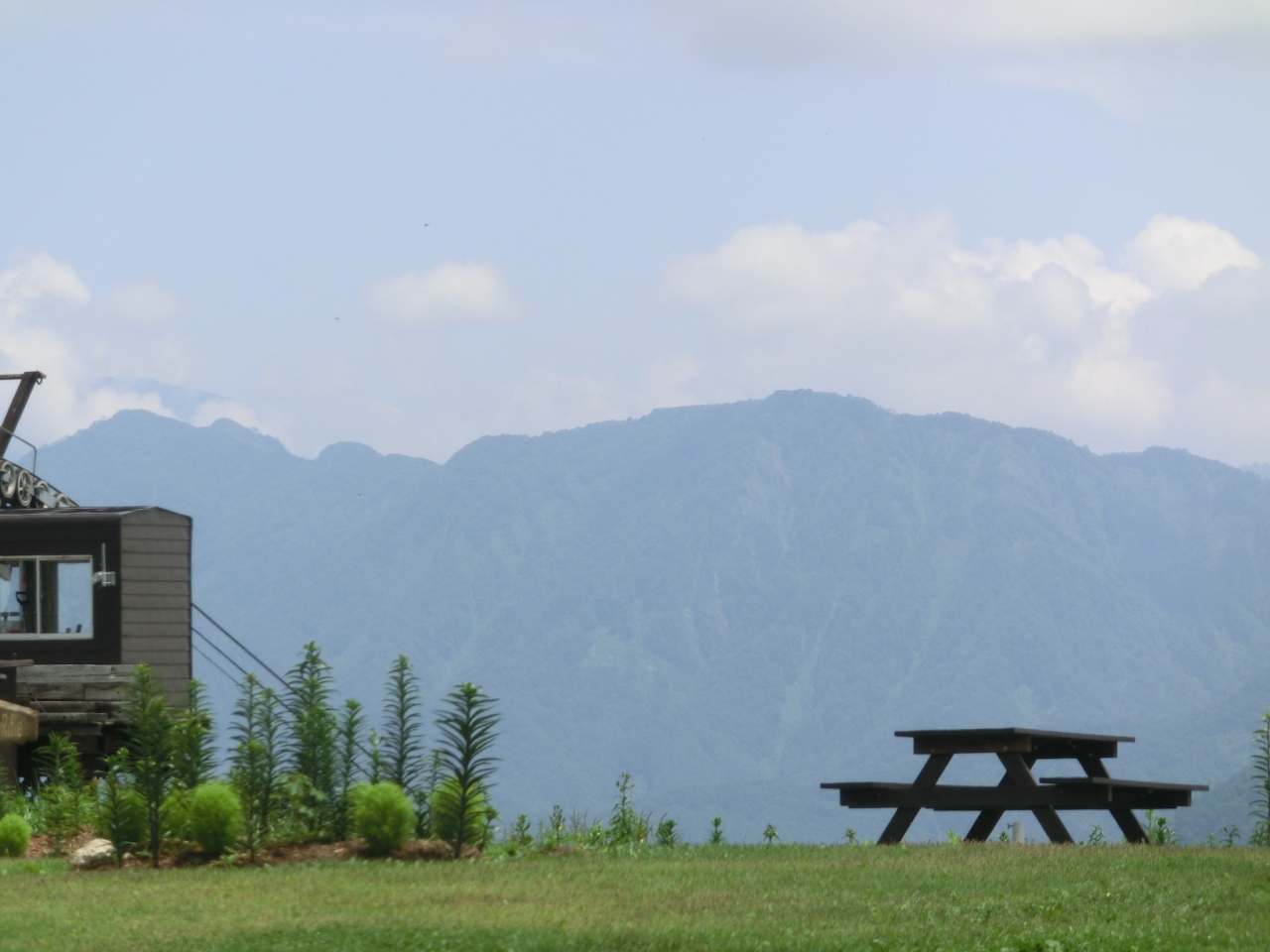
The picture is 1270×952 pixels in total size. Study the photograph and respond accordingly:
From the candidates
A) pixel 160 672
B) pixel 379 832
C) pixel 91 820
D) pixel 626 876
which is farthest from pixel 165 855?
pixel 160 672

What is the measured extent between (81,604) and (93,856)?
14.0 m

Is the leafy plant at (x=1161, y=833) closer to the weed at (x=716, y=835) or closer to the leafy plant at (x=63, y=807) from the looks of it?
the weed at (x=716, y=835)

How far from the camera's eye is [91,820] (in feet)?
47.9

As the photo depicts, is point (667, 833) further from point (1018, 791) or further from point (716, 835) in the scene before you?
point (1018, 791)

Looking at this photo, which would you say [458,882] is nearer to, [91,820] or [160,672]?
[91,820]

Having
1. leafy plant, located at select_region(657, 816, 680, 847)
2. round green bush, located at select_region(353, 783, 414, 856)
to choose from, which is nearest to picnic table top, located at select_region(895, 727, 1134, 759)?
leafy plant, located at select_region(657, 816, 680, 847)

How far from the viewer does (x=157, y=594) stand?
25.8 m

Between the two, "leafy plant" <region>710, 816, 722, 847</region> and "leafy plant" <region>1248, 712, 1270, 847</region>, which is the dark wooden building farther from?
"leafy plant" <region>1248, 712, 1270, 847</region>

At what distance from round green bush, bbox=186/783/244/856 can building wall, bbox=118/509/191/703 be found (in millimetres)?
13629

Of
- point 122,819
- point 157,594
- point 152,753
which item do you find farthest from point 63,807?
point 157,594

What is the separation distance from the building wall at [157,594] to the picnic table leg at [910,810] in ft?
48.2

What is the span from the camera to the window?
83.2 feet

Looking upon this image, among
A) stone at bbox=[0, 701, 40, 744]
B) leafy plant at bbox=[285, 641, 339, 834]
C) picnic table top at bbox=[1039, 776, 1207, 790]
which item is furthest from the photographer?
picnic table top at bbox=[1039, 776, 1207, 790]

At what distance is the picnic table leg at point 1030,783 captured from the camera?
13562 millimetres
